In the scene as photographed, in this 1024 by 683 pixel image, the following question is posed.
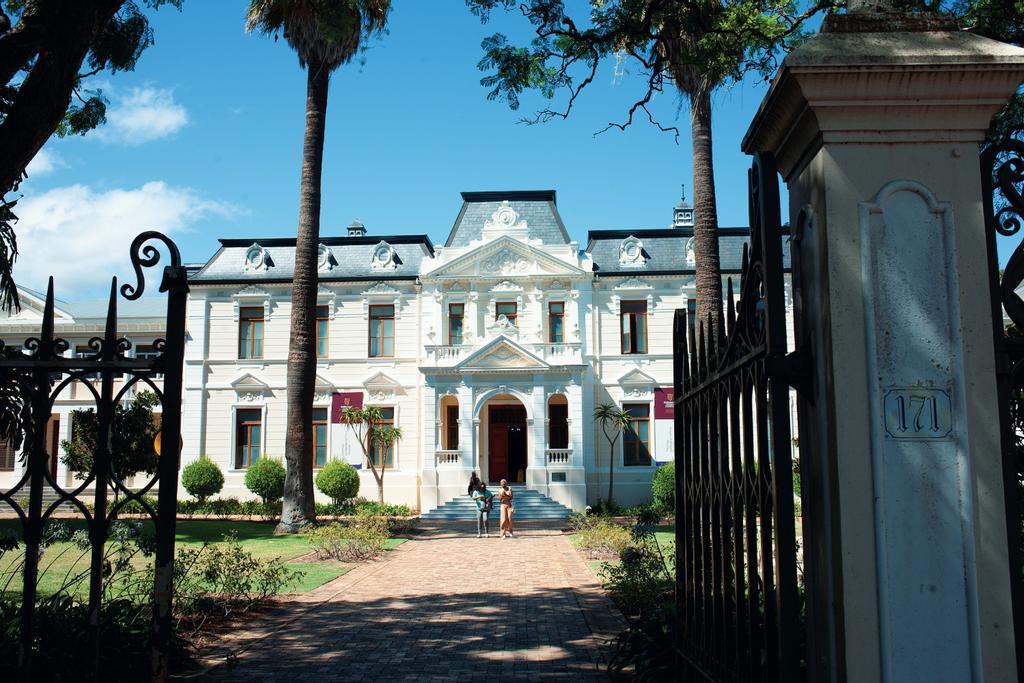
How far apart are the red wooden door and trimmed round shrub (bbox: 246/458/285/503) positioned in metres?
7.29

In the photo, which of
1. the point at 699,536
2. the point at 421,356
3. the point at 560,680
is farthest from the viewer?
the point at 421,356

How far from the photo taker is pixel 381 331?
31328 millimetres

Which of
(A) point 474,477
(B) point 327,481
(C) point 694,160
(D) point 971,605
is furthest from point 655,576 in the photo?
(B) point 327,481

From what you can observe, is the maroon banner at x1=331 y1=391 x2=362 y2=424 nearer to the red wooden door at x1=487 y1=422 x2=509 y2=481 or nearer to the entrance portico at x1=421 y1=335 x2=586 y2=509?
the entrance portico at x1=421 y1=335 x2=586 y2=509

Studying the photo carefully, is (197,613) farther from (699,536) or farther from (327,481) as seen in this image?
(327,481)

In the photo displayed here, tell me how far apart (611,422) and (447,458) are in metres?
5.83

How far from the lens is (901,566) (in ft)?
8.63

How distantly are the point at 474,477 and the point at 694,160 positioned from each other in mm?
12062

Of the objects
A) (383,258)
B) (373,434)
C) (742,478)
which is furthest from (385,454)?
(742,478)

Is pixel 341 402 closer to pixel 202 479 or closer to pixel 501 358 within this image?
pixel 202 479

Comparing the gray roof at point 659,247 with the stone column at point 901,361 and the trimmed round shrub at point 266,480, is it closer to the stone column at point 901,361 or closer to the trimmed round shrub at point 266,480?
the trimmed round shrub at point 266,480

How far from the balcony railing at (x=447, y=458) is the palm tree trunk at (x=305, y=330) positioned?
25.8ft

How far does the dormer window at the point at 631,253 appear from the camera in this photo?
30844mm

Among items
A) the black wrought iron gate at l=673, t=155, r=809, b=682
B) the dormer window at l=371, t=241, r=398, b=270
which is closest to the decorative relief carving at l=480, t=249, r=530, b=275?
the dormer window at l=371, t=241, r=398, b=270
